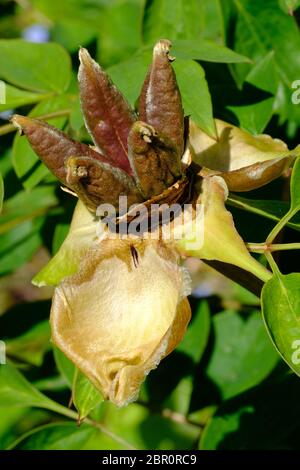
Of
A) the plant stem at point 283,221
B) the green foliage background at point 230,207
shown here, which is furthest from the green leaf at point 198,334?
the plant stem at point 283,221

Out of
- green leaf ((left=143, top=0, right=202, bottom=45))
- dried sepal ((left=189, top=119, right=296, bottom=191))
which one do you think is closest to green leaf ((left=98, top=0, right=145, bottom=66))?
green leaf ((left=143, top=0, right=202, bottom=45))

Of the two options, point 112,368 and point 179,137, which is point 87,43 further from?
point 112,368

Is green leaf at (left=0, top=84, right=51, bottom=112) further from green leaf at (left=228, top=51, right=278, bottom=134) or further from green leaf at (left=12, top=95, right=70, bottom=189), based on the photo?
green leaf at (left=228, top=51, right=278, bottom=134)

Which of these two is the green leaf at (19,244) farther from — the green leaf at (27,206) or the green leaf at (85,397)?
the green leaf at (85,397)

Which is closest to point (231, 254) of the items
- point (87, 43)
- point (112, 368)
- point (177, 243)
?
point (177, 243)

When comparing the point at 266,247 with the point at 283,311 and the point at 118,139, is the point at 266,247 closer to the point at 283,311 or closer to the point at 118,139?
the point at 283,311

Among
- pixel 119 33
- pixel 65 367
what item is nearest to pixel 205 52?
pixel 119 33
